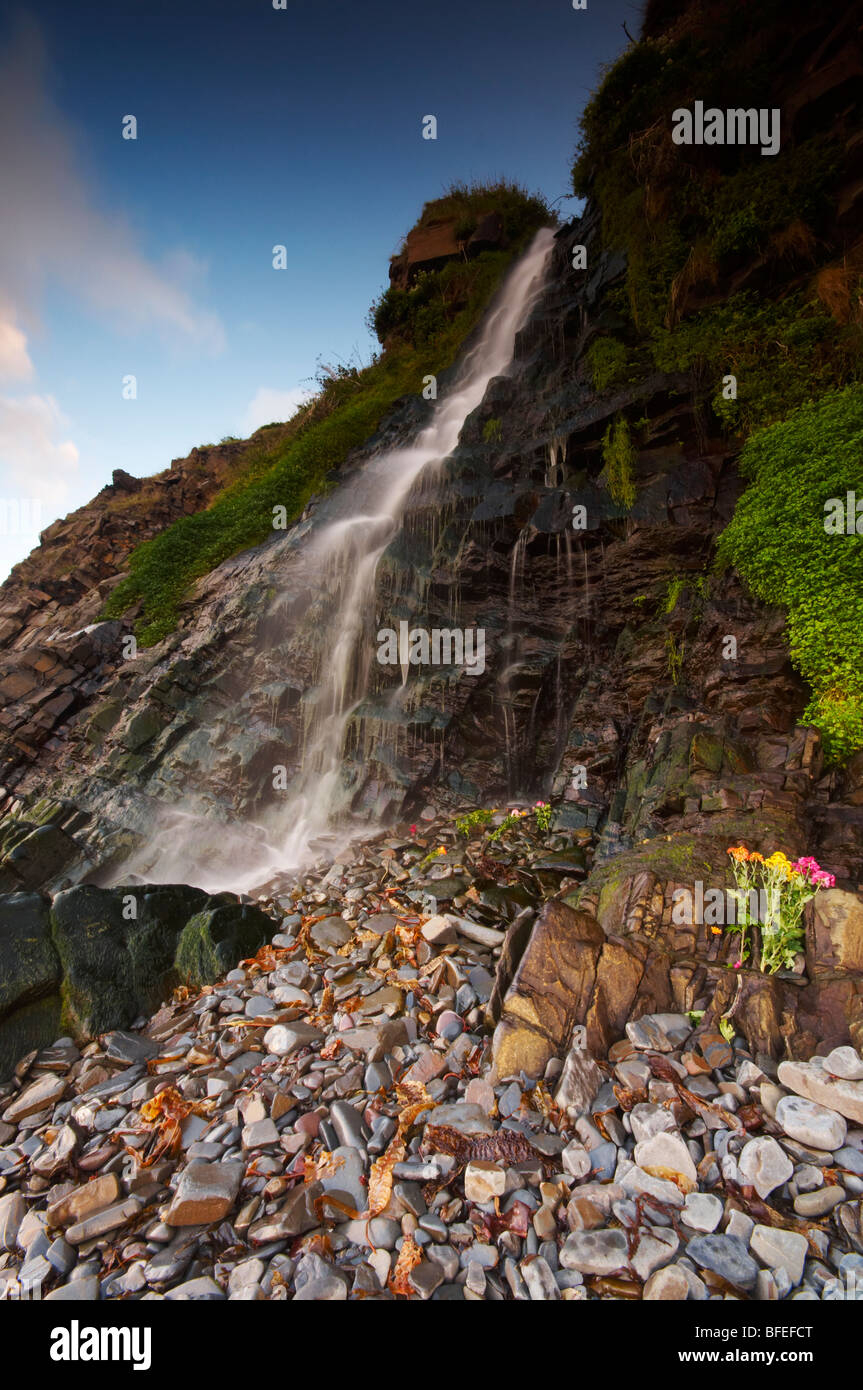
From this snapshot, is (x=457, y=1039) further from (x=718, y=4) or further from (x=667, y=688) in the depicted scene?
(x=718, y=4)

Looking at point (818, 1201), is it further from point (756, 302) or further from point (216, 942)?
point (756, 302)

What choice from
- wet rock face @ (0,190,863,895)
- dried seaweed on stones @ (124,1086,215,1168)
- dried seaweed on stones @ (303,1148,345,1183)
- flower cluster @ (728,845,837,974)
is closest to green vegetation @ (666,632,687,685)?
wet rock face @ (0,190,863,895)

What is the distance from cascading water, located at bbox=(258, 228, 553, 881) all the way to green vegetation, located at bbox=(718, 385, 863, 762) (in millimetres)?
7693

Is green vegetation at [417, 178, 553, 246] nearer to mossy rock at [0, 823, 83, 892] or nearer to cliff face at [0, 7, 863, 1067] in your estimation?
cliff face at [0, 7, 863, 1067]

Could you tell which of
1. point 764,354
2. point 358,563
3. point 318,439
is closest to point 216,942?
point 358,563

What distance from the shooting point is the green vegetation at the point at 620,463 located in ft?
35.3

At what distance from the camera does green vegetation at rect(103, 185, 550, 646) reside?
17250 millimetres

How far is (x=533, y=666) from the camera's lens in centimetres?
1116

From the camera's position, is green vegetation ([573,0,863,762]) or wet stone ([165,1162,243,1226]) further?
green vegetation ([573,0,863,762])

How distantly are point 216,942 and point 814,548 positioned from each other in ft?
31.1

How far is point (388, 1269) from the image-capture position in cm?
265

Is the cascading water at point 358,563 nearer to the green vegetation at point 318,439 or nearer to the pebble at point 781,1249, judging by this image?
the green vegetation at point 318,439

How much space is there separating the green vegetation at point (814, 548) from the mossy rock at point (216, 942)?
7.44 m
